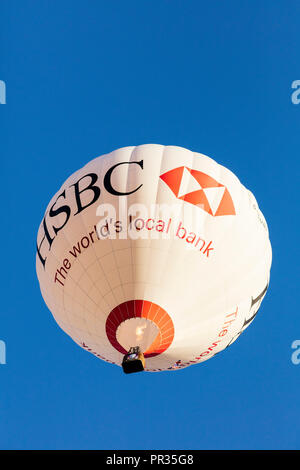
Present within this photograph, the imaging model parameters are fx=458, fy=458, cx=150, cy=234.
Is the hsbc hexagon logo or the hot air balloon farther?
the hsbc hexagon logo

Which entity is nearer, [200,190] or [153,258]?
[153,258]

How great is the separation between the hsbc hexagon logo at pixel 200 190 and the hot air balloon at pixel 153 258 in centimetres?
2

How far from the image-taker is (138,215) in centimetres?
750

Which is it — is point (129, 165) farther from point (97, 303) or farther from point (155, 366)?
point (155, 366)

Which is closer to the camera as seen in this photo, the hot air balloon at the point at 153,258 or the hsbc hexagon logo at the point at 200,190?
the hot air balloon at the point at 153,258

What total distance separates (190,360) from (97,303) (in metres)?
2.23

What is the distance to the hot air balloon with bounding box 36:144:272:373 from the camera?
7379 mm

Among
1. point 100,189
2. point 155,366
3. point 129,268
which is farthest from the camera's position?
point 155,366

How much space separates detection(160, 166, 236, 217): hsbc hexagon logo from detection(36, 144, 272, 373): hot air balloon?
2 cm

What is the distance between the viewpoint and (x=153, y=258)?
7422 millimetres

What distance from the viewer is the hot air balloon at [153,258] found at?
Result: 738 centimetres

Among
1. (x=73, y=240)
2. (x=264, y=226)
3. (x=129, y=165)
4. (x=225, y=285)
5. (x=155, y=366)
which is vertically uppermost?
(x=129, y=165)

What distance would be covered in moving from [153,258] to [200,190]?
4.77 feet

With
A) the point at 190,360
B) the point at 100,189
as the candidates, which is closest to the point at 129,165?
the point at 100,189
